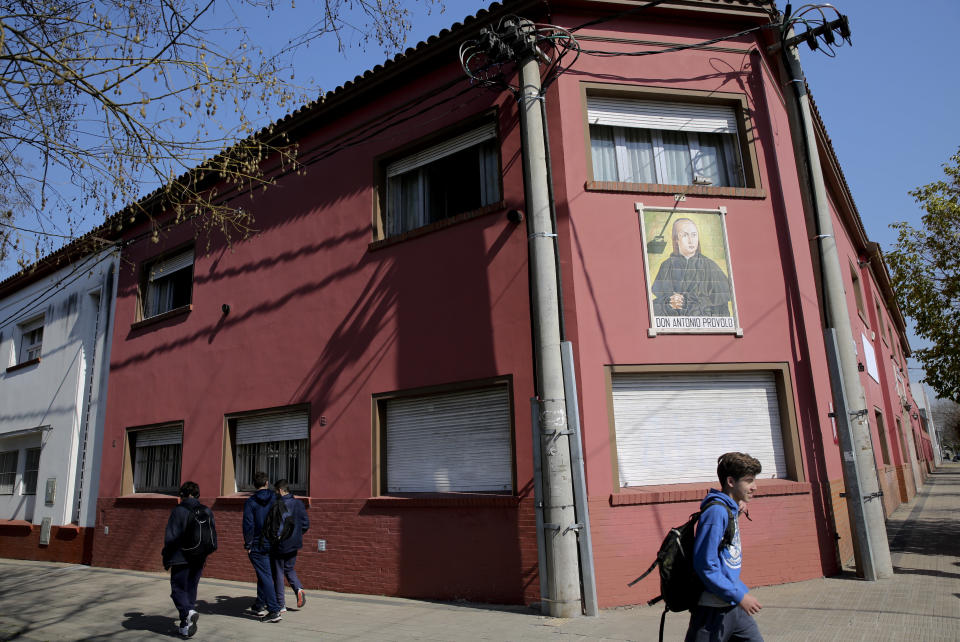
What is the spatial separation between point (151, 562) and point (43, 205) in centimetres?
769

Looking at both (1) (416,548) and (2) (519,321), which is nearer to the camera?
(2) (519,321)

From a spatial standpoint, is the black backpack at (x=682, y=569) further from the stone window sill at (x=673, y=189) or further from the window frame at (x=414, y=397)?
the stone window sill at (x=673, y=189)

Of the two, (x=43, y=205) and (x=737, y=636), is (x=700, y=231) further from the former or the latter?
(x=43, y=205)

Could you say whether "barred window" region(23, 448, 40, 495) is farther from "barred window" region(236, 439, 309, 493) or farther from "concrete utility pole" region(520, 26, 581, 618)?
"concrete utility pole" region(520, 26, 581, 618)

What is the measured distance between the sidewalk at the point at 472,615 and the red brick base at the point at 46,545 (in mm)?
3439

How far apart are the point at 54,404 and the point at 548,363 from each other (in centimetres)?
1319

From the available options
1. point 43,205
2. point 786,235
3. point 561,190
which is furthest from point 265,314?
point 786,235

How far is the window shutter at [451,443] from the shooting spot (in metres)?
8.05

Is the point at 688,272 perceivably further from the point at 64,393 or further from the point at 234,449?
the point at 64,393

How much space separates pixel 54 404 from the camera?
15.1 m

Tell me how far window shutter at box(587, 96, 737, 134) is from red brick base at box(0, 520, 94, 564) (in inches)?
488

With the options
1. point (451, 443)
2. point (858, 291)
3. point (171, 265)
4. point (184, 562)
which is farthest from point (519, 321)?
point (858, 291)

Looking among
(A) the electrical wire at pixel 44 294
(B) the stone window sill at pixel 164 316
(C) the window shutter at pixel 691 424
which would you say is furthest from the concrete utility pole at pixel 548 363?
(A) the electrical wire at pixel 44 294

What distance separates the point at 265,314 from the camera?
429 inches
